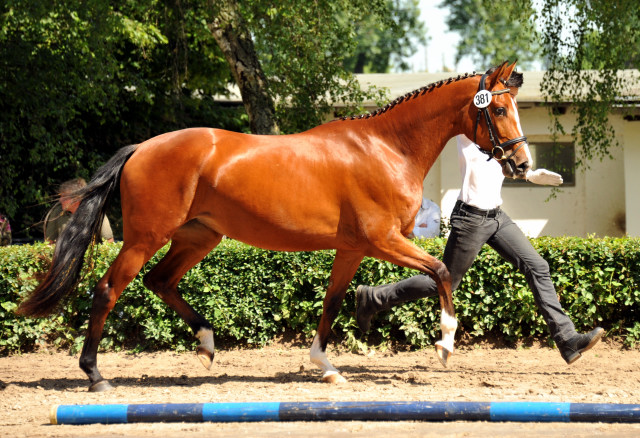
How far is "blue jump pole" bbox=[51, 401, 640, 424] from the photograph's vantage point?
3.98 meters

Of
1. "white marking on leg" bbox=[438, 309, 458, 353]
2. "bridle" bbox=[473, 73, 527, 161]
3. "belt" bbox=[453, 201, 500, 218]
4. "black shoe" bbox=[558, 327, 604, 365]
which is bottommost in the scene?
"black shoe" bbox=[558, 327, 604, 365]

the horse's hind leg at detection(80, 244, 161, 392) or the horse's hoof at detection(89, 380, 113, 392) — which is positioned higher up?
the horse's hind leg at detection(80, 244, 161, 392)

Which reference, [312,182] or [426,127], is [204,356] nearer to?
[312,182]

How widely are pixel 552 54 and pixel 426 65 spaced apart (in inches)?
2198

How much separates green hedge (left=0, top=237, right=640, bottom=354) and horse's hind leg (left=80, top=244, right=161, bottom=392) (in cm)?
140

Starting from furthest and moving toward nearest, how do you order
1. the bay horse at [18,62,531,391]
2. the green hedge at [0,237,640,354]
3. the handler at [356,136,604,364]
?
the green hedge at [0,237,640,354]
the handler at [356,136,604,364]
the bay horse at [18,62,531,391]

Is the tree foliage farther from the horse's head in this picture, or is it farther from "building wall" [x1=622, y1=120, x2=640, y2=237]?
the horse's head

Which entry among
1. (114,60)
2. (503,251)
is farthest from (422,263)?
(114,60)

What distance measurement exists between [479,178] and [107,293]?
115 inches

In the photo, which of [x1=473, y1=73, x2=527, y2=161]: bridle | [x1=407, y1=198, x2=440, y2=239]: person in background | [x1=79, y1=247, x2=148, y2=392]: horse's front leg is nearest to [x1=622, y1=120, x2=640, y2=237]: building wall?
[x1=407, y1=198, x2=440, y2=239]: person in background

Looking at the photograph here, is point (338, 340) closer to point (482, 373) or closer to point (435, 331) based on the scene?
point (435, 331)

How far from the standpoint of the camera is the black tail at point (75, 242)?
5.70m

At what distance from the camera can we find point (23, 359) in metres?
7.41

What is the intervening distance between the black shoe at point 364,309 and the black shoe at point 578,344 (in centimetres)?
152
